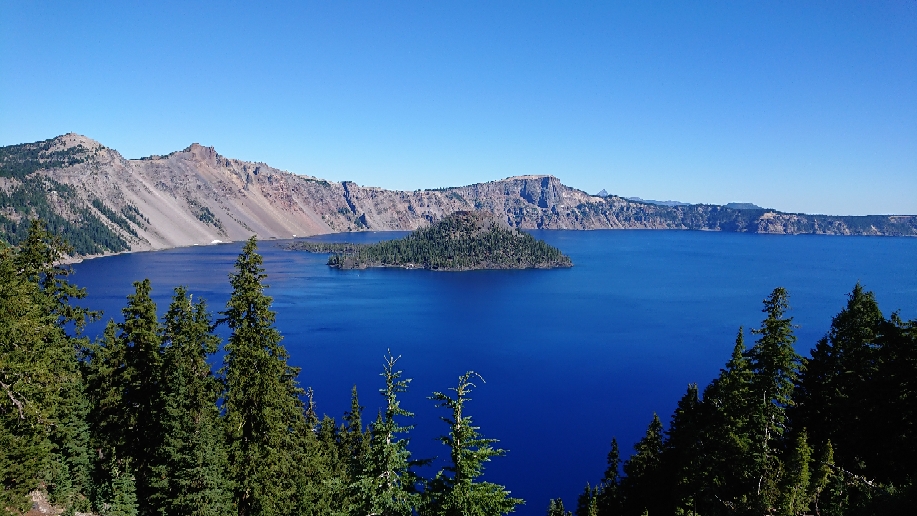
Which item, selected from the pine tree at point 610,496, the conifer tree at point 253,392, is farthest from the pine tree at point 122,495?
the pine tree at point 610,496

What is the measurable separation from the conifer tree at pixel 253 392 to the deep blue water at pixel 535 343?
39.1 metres

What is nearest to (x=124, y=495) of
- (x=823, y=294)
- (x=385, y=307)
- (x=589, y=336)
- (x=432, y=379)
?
(x=432, y=379)

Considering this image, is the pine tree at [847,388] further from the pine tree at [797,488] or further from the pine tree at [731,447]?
the pine tree at [797,488]

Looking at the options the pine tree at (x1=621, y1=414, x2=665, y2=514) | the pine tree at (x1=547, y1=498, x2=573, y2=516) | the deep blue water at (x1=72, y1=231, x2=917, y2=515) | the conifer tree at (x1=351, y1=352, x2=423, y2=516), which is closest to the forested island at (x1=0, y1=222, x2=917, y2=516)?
the conifer tree at (x1=351, y1=352, x2=423, y2=516)

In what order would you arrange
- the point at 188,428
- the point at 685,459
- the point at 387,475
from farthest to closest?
1. the point at 685,459
2. the point at 188,428
3. the point at 387,475

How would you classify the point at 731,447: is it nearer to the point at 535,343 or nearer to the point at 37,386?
the point at 37,386

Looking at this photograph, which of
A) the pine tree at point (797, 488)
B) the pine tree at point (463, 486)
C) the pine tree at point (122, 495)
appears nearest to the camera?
the pine tree at point (463, 486)

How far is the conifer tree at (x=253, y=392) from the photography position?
21.2 m

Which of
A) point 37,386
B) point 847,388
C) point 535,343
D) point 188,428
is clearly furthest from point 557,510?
point 535,343

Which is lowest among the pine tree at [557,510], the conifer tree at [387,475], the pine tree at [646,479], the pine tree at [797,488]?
the pine tree at [557,510]

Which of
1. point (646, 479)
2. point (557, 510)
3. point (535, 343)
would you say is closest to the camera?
point (646, 479)

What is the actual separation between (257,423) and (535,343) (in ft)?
317

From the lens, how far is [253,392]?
21.3 m

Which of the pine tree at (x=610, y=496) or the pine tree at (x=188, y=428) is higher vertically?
the pine tree at (x=188, y=428)
